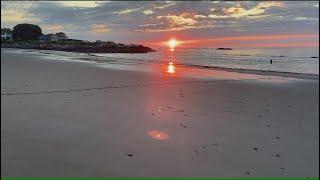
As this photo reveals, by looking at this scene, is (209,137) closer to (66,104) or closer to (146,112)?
(146,112)

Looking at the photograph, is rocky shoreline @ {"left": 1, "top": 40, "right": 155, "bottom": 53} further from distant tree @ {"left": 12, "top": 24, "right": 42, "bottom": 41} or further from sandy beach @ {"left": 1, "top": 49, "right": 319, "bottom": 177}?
sandy beach @ {"left": 1, "top": 49, "right": 319, "bottom": 177}

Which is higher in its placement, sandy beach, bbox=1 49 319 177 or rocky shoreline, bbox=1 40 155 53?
sandy beach, bbox=1 49 319 177

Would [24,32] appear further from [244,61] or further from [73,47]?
[244,61]

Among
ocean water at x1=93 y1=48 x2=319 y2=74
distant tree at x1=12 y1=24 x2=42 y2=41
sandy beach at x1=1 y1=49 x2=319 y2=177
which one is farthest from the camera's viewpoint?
distant tree at x1=12 y1=24 x2=42 y2=41

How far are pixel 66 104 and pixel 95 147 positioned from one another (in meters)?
4.12

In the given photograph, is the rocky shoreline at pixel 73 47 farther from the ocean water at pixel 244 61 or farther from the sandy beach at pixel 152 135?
the sandy beach at pixel 152 135

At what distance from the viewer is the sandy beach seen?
5648mm

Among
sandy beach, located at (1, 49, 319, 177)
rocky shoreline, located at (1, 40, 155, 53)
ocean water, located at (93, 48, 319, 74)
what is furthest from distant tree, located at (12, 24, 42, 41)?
sandy beach, located at (1, 49, 319, 177)

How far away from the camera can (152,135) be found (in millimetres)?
7402

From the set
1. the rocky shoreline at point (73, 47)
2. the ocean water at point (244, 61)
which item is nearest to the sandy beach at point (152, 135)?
the ocean water at point (244, 61)

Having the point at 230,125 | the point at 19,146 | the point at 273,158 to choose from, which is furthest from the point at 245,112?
the point at 19,146

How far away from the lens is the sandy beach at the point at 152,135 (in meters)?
5.65

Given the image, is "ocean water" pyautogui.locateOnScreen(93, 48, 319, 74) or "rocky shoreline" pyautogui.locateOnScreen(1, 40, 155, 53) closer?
"ocean water" pyautogui.locateOnScreen(93, 48, 319, 74)

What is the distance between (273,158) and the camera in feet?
20.8
